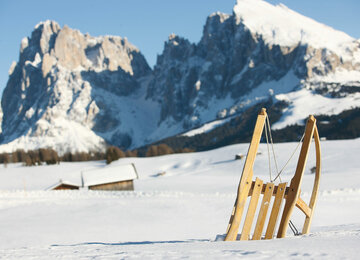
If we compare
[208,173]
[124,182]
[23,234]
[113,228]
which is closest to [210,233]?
[113,228]

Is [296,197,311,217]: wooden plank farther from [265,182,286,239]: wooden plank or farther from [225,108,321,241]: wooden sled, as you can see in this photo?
[265,182,286,239]: wooden plank

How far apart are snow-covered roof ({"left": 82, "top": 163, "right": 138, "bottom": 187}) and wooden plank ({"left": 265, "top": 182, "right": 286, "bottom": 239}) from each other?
42075 millimetres

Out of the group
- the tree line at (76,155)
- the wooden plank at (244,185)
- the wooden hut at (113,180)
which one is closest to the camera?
the wooden plank at (244,185)

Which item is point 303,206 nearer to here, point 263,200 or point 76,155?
point 263,200

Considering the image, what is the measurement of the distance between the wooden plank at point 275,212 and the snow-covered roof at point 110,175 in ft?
138

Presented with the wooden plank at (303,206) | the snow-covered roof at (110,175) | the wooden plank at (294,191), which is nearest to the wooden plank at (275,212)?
the wooden plank at (294,191)

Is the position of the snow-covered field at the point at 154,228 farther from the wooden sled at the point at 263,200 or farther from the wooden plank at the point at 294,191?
the wooden sled at the point at 263,200

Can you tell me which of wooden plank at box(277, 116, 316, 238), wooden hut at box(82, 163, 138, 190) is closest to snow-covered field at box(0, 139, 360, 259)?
wooden plank at box(277, 116, 316, 238)

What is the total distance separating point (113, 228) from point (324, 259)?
17.2m

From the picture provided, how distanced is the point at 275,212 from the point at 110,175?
4414cm

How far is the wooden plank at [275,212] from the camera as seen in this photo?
12.3 m

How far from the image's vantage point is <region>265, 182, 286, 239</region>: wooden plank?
12.3m

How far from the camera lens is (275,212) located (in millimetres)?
12484

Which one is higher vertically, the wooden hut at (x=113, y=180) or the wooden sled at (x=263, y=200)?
the wooden sled at (x=263, y=200)
